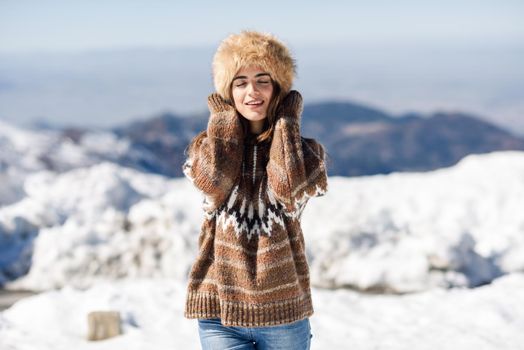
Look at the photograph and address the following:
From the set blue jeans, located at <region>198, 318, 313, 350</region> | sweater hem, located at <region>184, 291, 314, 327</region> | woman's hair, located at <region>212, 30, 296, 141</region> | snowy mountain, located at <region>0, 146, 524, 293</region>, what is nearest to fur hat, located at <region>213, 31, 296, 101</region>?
woman's hair, located at <region>212, 30, 296, 141</region>

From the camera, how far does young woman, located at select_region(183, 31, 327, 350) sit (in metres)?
2.65

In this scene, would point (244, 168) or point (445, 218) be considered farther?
point (445, 218)

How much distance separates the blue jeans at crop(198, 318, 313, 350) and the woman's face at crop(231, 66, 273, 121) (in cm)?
83

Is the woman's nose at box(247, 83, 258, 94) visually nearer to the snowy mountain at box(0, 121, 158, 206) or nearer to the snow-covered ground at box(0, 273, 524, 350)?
the snow-covered ground at box(0, 273, 524, 350)

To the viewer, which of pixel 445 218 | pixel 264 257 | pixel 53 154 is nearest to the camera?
pixel 264 257

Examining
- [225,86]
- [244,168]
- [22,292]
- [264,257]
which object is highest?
[225,86]

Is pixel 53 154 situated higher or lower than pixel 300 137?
lower

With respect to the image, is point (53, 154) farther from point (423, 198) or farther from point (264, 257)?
point (264, 257)

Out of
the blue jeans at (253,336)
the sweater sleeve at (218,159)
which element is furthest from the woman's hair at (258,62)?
the blue jeans at (253,336)

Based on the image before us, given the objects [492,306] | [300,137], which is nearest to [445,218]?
[492,306]

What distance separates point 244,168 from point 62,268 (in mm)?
6278

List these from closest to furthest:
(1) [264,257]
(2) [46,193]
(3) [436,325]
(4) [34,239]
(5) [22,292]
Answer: (1) [264,257] < (3) [436,325] < (5) [22,292] < (4) [34,239] < (2) [46,193]

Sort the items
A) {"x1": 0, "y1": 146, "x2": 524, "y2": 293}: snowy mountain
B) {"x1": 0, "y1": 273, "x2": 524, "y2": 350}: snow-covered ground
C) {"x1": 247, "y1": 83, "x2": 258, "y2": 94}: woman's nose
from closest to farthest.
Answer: {"x1": 247, "y1": 83, "x2": 258, "y2": 94}: woman's nose, {"x1": 0, "y1": 273, "x2": 524, "y2": 350}: snow-covered ground, {"x1": 0, "y1": 146, "x2": 524, "y2": 293}: snowy mountain

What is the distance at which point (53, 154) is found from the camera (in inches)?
766
